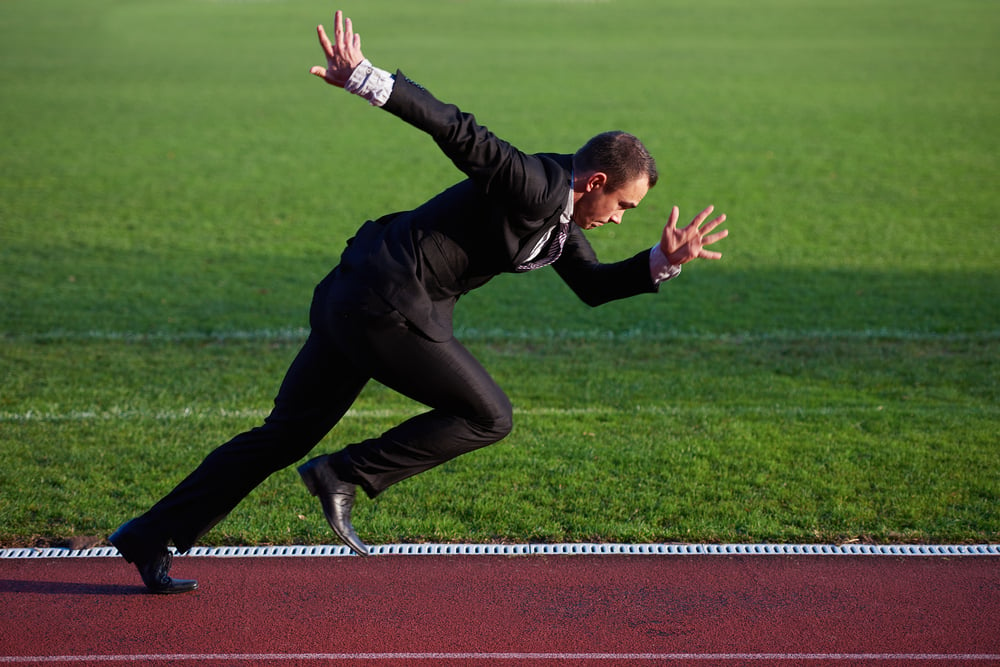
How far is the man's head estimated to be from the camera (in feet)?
14.2

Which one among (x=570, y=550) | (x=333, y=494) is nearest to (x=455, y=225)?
(x=333, y=494)

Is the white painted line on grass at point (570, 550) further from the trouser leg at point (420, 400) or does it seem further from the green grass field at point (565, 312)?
the trouser leg at point (420, 400)

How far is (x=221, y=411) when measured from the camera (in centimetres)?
778

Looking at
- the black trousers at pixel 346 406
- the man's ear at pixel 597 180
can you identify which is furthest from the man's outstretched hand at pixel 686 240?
the black trousers at pixel 346 406

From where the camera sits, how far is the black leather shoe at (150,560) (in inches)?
191

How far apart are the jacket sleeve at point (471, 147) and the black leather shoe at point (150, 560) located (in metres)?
2.32

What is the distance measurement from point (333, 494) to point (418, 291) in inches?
39.3

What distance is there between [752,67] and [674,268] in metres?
29.7

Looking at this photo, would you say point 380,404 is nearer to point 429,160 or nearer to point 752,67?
point 429,160

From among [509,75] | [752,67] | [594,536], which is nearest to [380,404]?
[594,536]

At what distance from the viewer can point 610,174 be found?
4359mm

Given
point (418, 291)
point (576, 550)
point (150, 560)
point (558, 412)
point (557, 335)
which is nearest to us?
point (418, 291)

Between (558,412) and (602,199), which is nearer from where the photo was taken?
(602,199)

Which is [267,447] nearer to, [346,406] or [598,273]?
[346,406]
